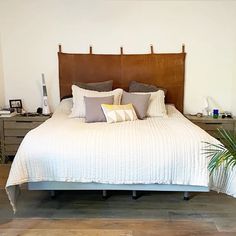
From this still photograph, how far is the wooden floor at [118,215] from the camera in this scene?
2.38m

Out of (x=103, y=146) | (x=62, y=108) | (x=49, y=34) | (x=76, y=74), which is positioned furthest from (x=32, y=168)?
(x=49, y=34)

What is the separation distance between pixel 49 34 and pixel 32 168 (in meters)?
2.34

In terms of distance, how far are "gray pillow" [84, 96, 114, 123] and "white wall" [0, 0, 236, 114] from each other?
106 centimetres

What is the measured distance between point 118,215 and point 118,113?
111 cm

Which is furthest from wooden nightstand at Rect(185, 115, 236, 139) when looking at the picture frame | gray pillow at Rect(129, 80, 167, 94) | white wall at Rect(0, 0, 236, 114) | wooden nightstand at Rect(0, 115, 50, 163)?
the picture frame

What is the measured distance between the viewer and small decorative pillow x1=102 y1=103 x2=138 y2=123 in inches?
128

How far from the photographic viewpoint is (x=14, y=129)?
13.0 ft

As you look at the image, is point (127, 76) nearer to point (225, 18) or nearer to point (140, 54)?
point (140, 54)

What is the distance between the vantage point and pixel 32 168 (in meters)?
2.54

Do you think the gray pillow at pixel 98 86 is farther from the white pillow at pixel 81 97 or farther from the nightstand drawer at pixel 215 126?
the nightstand drawer at pixel 215 126

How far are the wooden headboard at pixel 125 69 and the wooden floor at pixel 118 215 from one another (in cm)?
178

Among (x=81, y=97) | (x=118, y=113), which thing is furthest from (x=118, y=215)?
(x=81, y=97)

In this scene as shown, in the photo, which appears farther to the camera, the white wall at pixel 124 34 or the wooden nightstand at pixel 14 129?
the white wall at pixel 124 34

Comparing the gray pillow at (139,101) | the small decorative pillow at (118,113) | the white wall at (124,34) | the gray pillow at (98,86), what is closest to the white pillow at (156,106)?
the gray pillow at (139,101)
